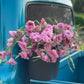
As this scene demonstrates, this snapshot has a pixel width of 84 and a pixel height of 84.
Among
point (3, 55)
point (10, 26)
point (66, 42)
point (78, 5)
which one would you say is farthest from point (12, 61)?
point (78, 5)

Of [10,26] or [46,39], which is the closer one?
[46,39]

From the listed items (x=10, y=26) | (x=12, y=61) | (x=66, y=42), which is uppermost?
(x=10, y=26)

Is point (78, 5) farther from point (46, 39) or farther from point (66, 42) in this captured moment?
point (46, 39)

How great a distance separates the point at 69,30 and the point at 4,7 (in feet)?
1.92

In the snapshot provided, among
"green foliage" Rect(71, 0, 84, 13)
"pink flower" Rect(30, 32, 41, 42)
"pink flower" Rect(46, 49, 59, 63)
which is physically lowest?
"pink flower" Rect(46, 49, 59, 63)

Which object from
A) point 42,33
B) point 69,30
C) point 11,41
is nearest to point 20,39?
point 11,41

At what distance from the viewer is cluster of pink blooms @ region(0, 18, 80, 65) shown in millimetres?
1624

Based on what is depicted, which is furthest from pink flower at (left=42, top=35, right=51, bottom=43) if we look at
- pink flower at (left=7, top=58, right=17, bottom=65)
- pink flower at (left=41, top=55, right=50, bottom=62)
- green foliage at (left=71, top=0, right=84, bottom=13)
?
green foliage at (left=71, top=0, right=84, bottom=13)

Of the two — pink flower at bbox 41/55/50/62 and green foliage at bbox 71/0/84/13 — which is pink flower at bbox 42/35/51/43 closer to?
pink flower at bbox 41/55/50/62

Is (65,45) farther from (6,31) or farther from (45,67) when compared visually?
(6,31)

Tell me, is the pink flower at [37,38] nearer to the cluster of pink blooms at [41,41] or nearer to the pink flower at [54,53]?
the cluster of pink blooms at [41,41]

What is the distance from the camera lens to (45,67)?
66.9 inches

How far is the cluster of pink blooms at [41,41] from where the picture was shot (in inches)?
63.9

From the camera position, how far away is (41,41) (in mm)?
1639
